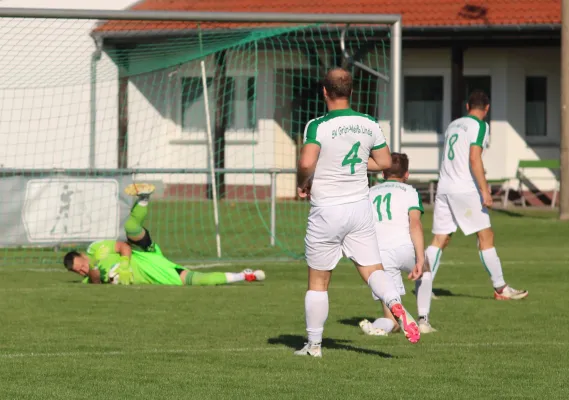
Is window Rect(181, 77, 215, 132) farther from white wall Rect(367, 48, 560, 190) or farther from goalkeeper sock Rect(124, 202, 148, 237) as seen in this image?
goalkeeper sock Rect(124, 202, 148, 237)

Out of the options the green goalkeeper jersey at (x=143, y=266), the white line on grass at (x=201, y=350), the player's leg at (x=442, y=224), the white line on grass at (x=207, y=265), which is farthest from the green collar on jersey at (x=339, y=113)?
the white line on grass at (x=207, y=265)

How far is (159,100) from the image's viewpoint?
27062 mm

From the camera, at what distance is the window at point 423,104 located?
102 feet

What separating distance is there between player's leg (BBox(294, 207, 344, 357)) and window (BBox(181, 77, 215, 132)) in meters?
18.0

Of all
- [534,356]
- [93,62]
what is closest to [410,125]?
[93,62]

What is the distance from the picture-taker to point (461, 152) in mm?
12016

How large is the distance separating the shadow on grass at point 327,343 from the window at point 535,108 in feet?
72.9

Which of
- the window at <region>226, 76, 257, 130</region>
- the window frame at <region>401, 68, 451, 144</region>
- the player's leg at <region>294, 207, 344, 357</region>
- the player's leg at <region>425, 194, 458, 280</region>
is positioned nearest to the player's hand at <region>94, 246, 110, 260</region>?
the player's leg at <region>425, 194, 458, 280</region>

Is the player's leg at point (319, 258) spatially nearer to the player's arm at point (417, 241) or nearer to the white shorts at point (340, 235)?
the white shorts at point (340, 235)

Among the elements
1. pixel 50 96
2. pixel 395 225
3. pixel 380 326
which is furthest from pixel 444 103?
pixel 380 326

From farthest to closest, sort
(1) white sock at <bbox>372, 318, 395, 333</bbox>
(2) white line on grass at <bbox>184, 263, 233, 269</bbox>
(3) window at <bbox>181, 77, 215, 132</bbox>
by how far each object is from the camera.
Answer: (3) window at <bbox>181, 77, 215, 132</bbox> < (2) white line on grass at <bbox>184, 263, 233, 269</bbox> < (1) white sock at <bbox>372, 318, 395, 333</bbox>

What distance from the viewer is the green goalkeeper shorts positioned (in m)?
13.5

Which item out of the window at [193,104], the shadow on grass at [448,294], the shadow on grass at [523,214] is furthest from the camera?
the window at [193,104]

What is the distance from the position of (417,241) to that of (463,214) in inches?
113
